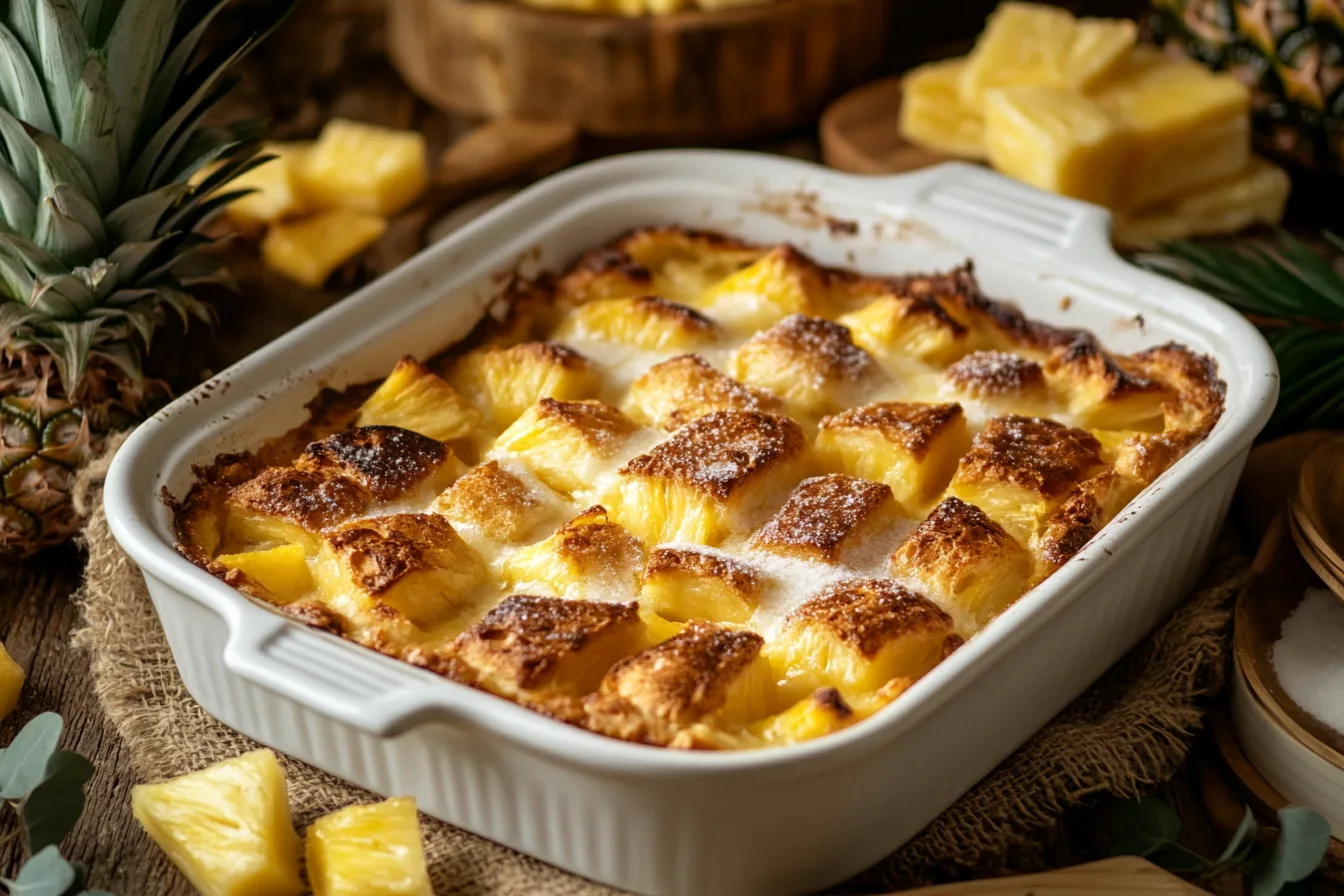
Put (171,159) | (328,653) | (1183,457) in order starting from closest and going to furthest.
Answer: (328,653)
(1183,457)
(171,159)

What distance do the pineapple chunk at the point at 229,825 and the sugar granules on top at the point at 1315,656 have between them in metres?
1.47

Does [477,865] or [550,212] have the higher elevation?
[550,212]

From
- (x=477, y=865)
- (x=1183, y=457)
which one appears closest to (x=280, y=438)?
(x=477, y=865)

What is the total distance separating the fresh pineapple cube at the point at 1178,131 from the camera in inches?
145

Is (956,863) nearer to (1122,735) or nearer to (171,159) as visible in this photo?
(1122,735)

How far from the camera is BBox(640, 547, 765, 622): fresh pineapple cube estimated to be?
91.6 inches

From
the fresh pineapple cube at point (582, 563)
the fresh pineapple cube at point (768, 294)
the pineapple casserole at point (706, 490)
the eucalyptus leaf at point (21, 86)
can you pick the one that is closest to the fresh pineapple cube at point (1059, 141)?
the pineapple casserole at point (706, 490)

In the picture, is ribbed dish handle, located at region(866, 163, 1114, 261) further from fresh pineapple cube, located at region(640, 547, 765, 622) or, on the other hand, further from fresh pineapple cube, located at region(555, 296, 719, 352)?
fresh pineapple cube, located at region(640, 547, 765, 622)

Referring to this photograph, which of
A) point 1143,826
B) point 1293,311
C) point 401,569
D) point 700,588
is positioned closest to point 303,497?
point 401,569

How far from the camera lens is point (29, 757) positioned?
2.25 meters

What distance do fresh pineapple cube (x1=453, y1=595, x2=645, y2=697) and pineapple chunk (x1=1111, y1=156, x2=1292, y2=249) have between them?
1955mm

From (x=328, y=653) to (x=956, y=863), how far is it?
907 millimetres

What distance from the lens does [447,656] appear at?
220 centimetres

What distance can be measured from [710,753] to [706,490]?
0.64 metres
